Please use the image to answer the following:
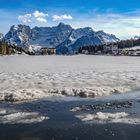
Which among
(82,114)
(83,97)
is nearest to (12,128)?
(82,114)

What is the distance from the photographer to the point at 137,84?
32.8 metres

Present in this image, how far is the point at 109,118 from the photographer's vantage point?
18250mm

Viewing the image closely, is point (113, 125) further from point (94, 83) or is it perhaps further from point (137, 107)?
point (94, 83)

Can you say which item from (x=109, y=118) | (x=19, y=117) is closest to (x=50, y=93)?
(x=19, y=117)

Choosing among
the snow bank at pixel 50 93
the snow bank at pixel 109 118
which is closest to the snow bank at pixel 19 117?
the snow bank at pixel 109 118

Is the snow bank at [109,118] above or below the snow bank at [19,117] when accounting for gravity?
below

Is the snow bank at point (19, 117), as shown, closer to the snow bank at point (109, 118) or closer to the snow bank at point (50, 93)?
the snow bank at point (109, 118)

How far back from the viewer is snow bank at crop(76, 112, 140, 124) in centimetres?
1761

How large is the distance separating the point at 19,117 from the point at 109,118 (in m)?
4.55

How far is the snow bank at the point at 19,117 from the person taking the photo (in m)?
17.7

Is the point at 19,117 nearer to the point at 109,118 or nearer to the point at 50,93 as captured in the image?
the point at 109,118

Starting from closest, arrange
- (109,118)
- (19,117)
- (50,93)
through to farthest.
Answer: (109,118)
(19,117)
(50,93)

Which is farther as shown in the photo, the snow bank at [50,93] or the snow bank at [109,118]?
the snow bank at [50,93]

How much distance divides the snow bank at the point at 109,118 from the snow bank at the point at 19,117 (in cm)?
211
